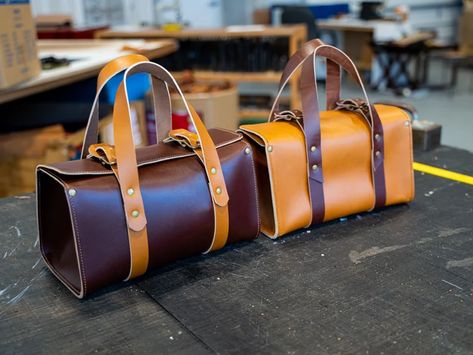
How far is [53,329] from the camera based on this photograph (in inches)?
28.9

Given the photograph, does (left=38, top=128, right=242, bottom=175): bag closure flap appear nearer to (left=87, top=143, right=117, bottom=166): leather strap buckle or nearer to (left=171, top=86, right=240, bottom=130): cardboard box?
(left=87, top=143, right=117, bottom=166): leather strap buckle

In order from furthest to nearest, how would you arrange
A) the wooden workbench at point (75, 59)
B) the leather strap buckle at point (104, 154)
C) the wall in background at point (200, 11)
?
the wall in background at point (200, 11) → the wooden workbench at point (75, 59) → the leather strap buckle at point (104, 154)

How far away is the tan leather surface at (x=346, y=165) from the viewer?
1.01 meters

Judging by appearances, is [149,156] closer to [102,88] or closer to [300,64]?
[102,88]

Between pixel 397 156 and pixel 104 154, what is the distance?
1.93ft

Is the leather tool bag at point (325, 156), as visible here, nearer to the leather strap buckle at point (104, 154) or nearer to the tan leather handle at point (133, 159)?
the tan leather handle at point (133, 159)

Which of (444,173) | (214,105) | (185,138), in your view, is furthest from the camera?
(214,105)

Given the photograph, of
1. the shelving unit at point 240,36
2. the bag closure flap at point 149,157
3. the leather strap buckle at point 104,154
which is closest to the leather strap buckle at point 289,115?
the bag closure flap at point 149,157

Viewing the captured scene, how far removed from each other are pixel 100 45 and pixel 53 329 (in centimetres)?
240

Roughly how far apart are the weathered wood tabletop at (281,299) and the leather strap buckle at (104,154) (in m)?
0.20

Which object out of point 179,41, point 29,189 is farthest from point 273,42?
point 29,189

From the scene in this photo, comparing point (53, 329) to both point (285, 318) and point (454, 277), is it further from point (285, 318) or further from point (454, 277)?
point (454, 277)

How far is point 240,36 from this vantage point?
11.1ft

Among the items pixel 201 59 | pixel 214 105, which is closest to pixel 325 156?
pixel 214 105
